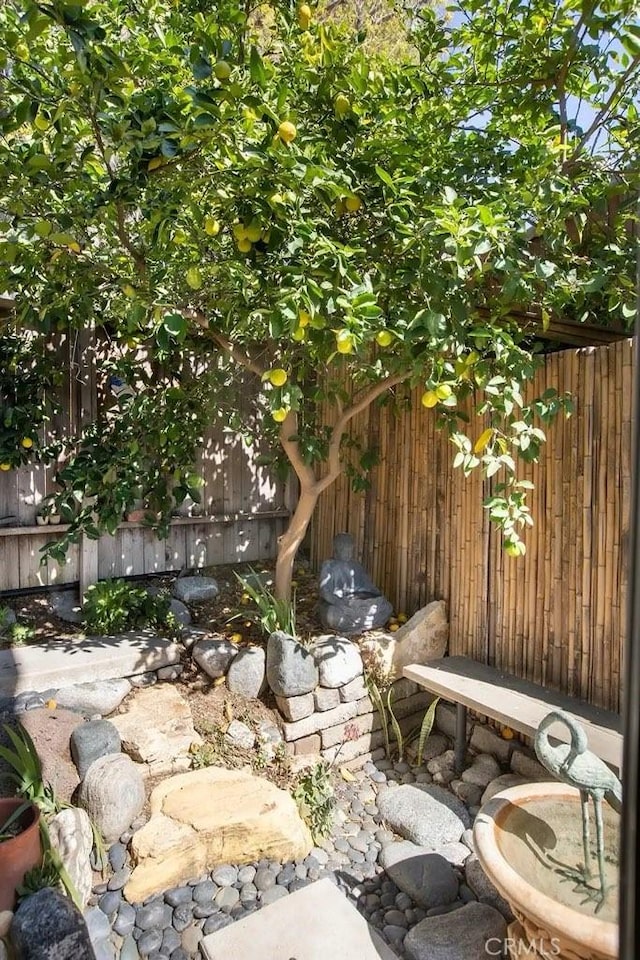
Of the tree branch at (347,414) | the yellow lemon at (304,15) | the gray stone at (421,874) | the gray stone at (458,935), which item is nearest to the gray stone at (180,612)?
the tree branch at (347,414)

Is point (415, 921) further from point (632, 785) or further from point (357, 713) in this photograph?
point (632, 785)

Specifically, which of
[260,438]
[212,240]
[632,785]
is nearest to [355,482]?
[260,438]

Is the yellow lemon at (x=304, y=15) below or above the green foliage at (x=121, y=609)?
above

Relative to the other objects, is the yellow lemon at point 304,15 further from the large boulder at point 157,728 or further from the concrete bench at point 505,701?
the large boulder at point 157,728

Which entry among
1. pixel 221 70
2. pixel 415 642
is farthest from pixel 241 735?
Answer: pixel 221 70

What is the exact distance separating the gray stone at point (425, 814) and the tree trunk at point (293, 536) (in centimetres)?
115

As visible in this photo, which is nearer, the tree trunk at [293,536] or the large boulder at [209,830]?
the large boulder at [209,830]

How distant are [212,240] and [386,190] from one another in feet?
2.35

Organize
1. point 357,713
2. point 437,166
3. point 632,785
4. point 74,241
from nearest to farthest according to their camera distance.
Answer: point 632,785
point 74,241
point 437,166
point 357,713

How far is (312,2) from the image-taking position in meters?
2.05

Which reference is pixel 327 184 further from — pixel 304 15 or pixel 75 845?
pixel 75 845

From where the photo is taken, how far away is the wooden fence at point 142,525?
10.8 feet

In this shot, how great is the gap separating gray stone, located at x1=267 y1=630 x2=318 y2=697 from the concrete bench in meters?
0.50

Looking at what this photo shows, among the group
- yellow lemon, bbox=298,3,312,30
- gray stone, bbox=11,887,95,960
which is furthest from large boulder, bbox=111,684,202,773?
yellow lemon, bbox=298,3,312,30
